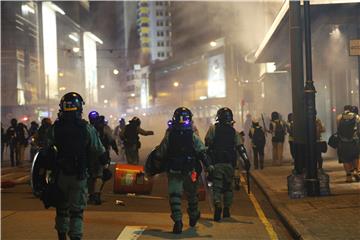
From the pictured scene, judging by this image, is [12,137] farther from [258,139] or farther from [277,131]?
[277,131]

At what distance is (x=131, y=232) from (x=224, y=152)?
1.71m

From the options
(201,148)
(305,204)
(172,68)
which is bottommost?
(305,204)

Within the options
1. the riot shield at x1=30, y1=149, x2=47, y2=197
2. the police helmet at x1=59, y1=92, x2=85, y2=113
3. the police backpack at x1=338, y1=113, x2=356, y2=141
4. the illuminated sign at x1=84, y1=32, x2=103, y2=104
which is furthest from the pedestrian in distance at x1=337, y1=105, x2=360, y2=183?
the illuminated sign at x1=84, y1=32, x2=103, y2=104

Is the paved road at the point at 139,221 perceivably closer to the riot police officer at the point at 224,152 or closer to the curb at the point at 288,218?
the curb at the point at 288,218

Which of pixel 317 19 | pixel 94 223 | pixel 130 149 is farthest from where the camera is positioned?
pixel 317 19

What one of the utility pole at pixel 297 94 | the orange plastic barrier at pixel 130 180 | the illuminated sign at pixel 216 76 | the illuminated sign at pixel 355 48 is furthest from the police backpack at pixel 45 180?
the illuminated sign at pixel 216 76

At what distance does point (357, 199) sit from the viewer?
838 centimetres

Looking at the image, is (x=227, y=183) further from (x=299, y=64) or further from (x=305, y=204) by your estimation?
(x=299, y=64)

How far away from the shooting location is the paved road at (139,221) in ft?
20.7

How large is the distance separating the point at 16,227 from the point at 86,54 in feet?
339

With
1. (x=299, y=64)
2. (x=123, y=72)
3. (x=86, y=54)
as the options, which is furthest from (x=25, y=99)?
(x=123, y=72)

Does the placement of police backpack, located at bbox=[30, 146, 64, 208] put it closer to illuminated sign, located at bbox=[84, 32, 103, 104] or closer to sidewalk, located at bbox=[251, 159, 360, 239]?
sidewalk, located at bbox=[251, 159, 360, 239]

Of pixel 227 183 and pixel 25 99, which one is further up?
pixel 25 99

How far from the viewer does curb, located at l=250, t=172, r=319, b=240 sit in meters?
5.96
